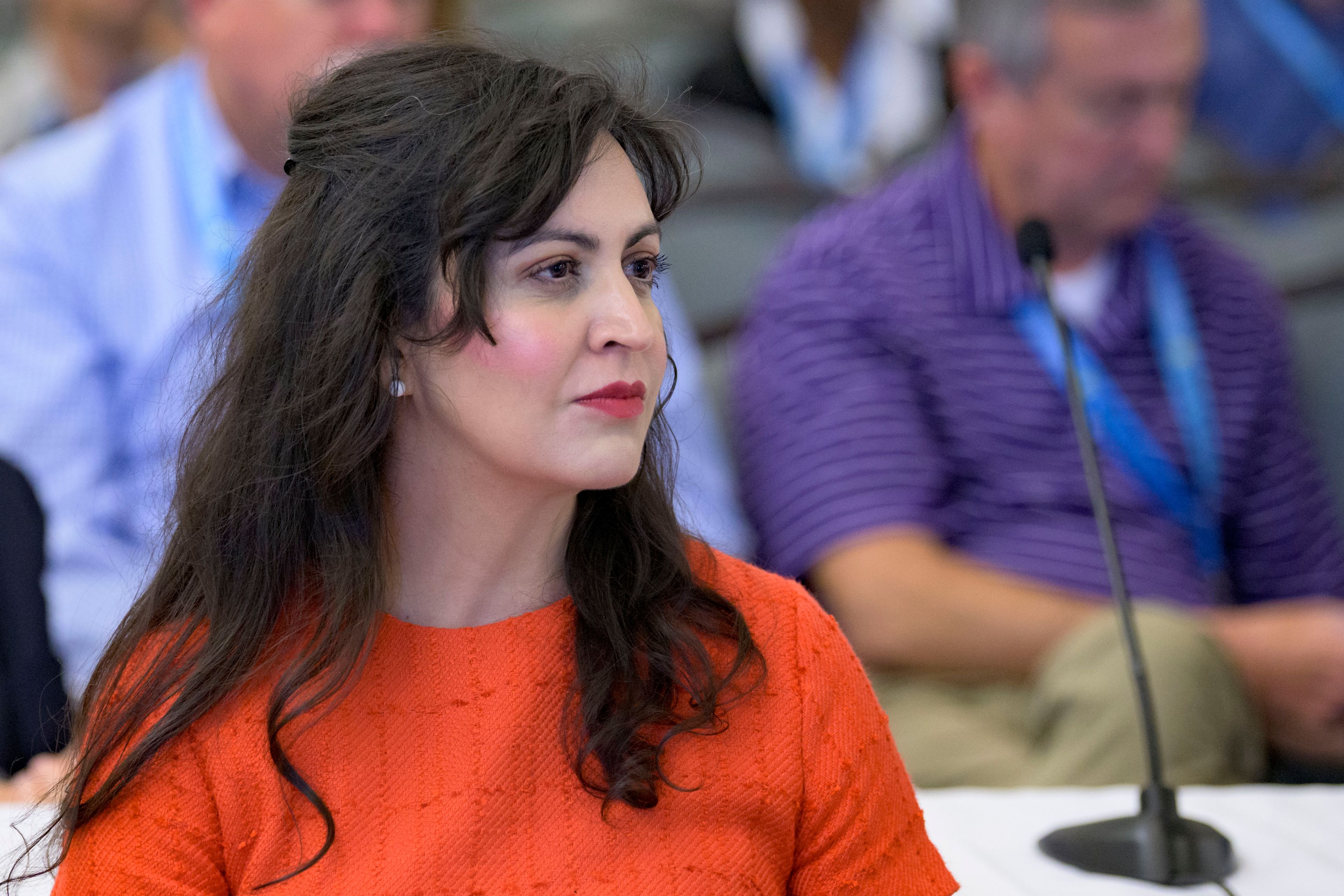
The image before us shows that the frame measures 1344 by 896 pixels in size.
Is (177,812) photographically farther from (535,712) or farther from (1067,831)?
(1067,831)

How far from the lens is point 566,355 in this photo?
0.78 metres

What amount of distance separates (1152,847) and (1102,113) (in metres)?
1.11

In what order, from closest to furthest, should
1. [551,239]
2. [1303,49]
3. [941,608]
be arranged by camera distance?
1. [551,239]
2. [941,608]
3. [1303,49]

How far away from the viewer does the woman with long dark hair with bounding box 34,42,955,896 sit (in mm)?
781

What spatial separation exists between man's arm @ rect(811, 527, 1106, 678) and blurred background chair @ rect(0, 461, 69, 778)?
2.84 feet

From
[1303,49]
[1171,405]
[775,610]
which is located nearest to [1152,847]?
[775,610]

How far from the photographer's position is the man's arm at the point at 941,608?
5.29 feet

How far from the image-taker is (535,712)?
0.83 metres

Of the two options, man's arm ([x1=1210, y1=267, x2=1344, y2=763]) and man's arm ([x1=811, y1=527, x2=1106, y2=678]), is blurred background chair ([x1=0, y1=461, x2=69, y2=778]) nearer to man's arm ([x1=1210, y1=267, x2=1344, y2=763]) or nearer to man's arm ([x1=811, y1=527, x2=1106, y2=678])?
man's arm ([x1=811, y1=527, x2=1106, y2=678])

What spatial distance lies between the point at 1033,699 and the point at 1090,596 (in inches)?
9.4

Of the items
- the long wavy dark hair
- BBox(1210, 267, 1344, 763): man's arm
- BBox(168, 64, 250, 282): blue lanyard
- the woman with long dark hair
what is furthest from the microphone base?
BBox(168, 64, 250, 282): blue lanyard

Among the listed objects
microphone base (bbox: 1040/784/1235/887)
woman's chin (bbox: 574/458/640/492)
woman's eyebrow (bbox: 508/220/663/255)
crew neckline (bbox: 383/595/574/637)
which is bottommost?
microphone base (bbox: 1040/784/1235/887)

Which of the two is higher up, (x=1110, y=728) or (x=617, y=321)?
(x=617, y=321)

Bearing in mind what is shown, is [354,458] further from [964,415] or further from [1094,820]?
[964,415]
